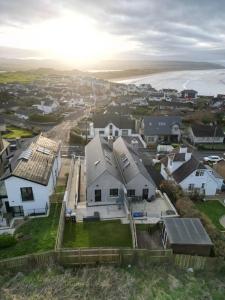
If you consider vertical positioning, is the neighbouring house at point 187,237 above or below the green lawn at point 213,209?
above

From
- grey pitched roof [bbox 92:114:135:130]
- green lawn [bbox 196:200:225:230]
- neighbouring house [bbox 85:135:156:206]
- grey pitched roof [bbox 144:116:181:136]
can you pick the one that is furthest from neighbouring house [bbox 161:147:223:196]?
grey pitched roof [bbox 92:114:135:130]

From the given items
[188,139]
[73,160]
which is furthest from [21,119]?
[188,139]

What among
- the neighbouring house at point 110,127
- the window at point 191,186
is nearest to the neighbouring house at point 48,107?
the neighbouring house at point 110,127

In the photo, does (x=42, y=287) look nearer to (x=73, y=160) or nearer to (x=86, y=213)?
(x=86, y=213)

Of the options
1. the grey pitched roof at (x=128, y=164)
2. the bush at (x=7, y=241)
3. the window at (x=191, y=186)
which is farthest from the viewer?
the window at (x=191, y=186)

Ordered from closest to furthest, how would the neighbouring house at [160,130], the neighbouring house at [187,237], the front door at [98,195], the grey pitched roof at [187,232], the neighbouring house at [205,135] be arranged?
1. the neighbouring house at [187,237]
2. the grey pitched roof at [187,232]
3. the front door at [98,195]
4. the neighbouring house at [205,135]
5. the neighbouring house at [160,130]

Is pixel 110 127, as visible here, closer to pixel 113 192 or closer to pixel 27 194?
pixel 113 192

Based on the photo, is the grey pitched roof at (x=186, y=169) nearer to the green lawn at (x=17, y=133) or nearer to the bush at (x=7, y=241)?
the bush at (x=7, y=241)
